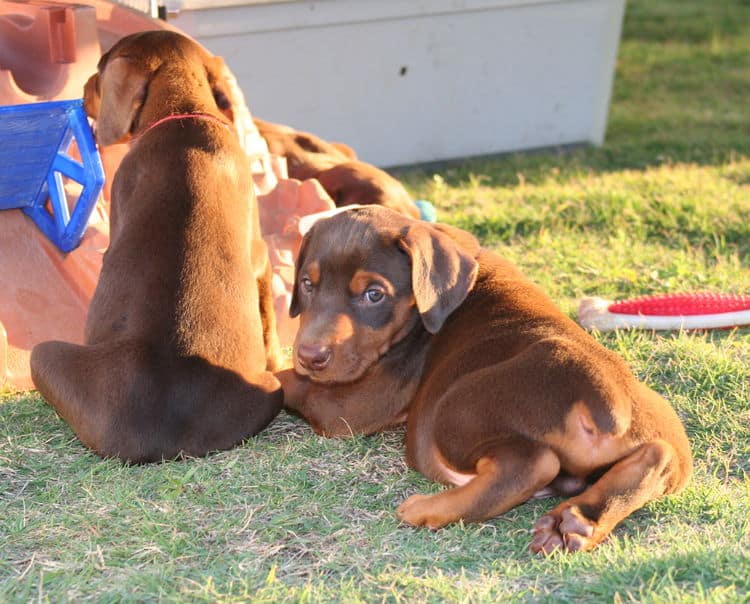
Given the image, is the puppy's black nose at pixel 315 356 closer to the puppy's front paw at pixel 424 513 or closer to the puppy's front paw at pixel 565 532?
the puppy's front paw at pixel 424 513

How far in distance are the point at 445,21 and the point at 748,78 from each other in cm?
499

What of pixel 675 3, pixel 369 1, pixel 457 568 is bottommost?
pixel 675 3

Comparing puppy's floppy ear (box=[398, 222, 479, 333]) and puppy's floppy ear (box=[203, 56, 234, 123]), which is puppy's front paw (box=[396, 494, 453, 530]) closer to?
puppy's floppy ear (box=[398, 222, 479, 333])

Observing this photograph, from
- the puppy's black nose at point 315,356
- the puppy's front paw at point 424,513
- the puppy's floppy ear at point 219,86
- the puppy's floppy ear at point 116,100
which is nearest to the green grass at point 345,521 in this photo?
the puppy's front paw at point 424,513

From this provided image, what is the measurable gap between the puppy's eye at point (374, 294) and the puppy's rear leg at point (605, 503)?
1023 millimetres

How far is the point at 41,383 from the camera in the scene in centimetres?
431

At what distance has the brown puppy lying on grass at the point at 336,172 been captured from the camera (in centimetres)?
631

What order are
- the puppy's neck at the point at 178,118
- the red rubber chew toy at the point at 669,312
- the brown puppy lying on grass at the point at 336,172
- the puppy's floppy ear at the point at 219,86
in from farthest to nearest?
the brown puppy lying on grass at the point at 336,172 → the red rubber chew toy at the point at 669,312 → the puppy's floppy ear at the point at 219,86 → the puppy's neck at the point at 178,118

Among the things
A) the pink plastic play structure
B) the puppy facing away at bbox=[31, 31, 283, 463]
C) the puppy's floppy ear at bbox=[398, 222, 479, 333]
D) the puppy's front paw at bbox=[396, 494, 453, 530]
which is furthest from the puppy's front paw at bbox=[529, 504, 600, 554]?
the pink plastic play structure

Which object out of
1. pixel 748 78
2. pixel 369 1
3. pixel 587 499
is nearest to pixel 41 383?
pixel 587 499

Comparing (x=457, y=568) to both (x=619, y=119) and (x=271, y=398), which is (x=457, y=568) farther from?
(x=619, y=119)

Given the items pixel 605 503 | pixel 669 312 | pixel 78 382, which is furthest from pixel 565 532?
pixel 669 312

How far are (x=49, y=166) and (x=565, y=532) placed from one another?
2913 millimetres

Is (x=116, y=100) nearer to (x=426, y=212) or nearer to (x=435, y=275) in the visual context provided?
(x=435, y=275)
